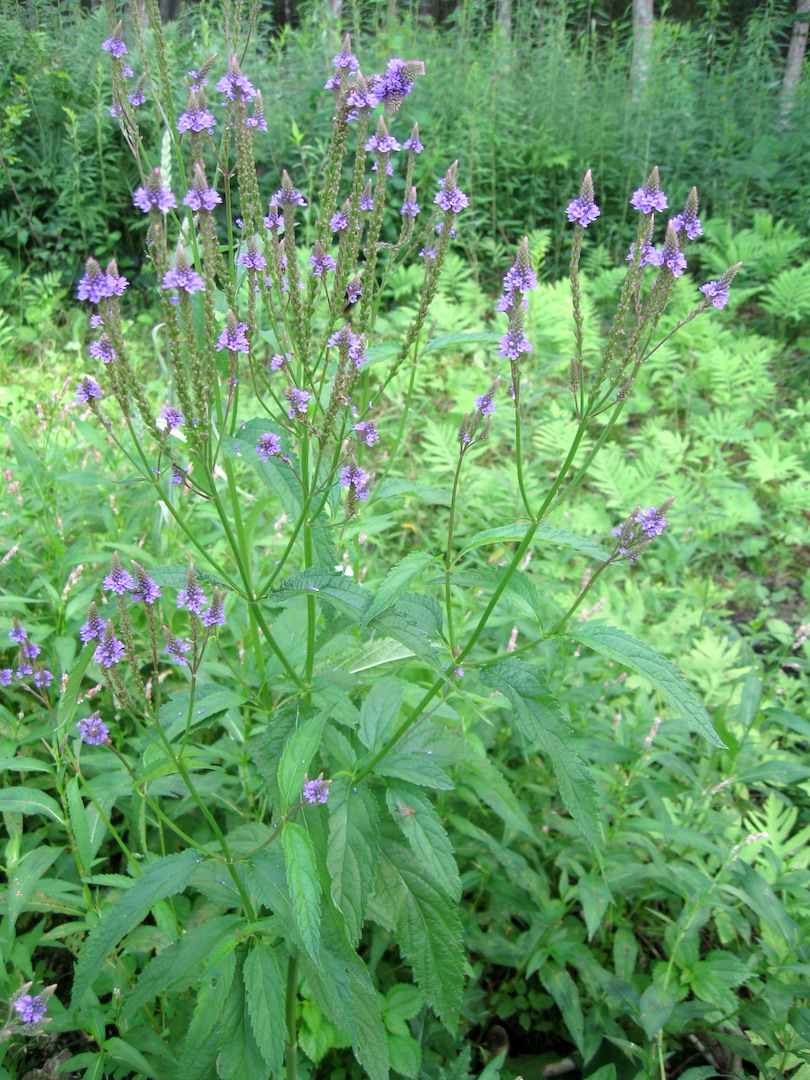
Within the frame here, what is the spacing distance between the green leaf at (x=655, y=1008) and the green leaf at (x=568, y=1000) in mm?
188

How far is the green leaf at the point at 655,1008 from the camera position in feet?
6.66

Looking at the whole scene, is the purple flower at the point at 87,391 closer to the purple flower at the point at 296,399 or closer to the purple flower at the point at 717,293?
the purple flower at the point at 296,399

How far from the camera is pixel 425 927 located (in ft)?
6.05

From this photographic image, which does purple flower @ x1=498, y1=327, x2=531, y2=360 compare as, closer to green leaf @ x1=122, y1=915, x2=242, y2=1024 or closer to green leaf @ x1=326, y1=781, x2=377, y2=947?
green leaf @ x1=326, y1=781, x2=377, y2=947

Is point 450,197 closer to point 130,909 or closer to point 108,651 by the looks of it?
point 108,651

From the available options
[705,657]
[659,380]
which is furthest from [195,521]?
[659,380]

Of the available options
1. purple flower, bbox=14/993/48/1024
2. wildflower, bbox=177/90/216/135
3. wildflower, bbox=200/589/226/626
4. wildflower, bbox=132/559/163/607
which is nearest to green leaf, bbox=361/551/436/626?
wildflower, bbox=200/589/226/626

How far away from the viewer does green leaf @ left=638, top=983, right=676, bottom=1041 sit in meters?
2.03

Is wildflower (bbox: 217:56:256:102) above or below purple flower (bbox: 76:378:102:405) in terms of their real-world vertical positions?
above

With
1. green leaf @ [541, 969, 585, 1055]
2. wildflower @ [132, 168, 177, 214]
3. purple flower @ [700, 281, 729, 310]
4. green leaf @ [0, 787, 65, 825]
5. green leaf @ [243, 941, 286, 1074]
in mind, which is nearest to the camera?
wildflower @ [132, 168, 177, 214]

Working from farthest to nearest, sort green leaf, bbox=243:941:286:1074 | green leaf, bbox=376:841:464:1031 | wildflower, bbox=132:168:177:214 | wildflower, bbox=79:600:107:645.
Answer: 1. green leaf, bbox=376:841:464:1031
2. wildflower, bbox=79:600:107:645
3. green leaf, bbox=243:941:286:1074
4. wildflower, bbox=132:168:177:214

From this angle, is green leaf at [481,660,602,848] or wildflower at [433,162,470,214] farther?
wildflower at [433,162,470,214]

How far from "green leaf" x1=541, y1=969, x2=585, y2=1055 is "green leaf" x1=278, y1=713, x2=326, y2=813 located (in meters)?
1.27

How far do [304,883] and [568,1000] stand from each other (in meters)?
1.32
